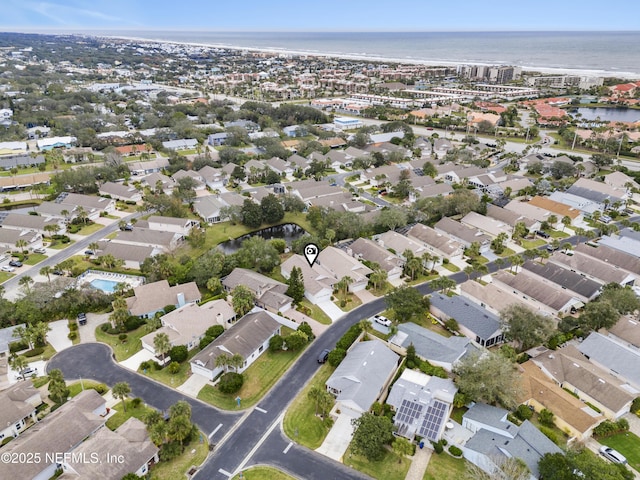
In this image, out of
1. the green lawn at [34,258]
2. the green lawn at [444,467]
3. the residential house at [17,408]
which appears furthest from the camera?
the green lawn at [34,258]

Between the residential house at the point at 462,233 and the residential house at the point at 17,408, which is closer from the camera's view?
the residential house at the point at 17,408

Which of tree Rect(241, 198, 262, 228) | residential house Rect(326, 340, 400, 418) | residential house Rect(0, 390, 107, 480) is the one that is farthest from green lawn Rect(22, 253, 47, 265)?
residential house Rect(326, 340, 400, 418)

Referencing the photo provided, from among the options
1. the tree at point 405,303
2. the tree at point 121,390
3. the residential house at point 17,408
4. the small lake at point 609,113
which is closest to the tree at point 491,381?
the tree at point 405,303

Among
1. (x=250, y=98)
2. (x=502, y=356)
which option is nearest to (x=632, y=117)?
(x=250, y=98)

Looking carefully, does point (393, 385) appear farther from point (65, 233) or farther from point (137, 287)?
point (65, 233)

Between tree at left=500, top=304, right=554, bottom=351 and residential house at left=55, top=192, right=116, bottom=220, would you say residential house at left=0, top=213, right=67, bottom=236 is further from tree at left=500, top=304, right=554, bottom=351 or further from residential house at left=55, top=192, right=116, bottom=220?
tree at left=500, top=304, right=554, bottom=351

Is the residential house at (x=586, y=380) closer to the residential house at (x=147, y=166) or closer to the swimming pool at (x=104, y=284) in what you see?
the swimming pool at (x=104, y=284)

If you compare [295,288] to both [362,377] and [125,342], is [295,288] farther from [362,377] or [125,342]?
[125,342]
